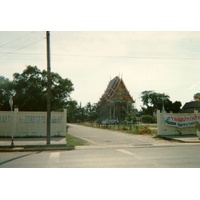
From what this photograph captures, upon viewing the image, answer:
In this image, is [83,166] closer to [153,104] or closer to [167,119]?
[167,119]

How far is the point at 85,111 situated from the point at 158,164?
284 ft

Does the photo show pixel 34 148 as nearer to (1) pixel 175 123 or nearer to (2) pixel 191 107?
(1) pixel 175 123

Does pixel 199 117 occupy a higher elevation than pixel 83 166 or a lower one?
higher

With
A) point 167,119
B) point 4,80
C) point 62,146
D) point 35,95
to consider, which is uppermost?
point 4,80

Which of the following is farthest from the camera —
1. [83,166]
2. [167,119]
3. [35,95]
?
[35,95]

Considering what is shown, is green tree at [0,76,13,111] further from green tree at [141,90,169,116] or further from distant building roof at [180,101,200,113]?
green tree at [141,90,169,116]

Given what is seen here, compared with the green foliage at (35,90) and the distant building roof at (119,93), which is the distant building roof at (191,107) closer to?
Result: the distant building roof at (119,93)

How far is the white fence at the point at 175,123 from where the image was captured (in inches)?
853

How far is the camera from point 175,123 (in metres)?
21.9

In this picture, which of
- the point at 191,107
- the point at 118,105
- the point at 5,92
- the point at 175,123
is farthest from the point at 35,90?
the point at 191,107

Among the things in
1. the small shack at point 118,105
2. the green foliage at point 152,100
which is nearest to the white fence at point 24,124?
the small shack at point 118,105

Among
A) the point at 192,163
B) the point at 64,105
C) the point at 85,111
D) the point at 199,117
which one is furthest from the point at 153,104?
the point at 192,163

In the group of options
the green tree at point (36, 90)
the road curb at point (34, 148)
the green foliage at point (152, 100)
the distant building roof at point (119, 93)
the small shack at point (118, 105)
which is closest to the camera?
the road curb at point (34, 148)

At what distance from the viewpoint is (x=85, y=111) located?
9450cm
